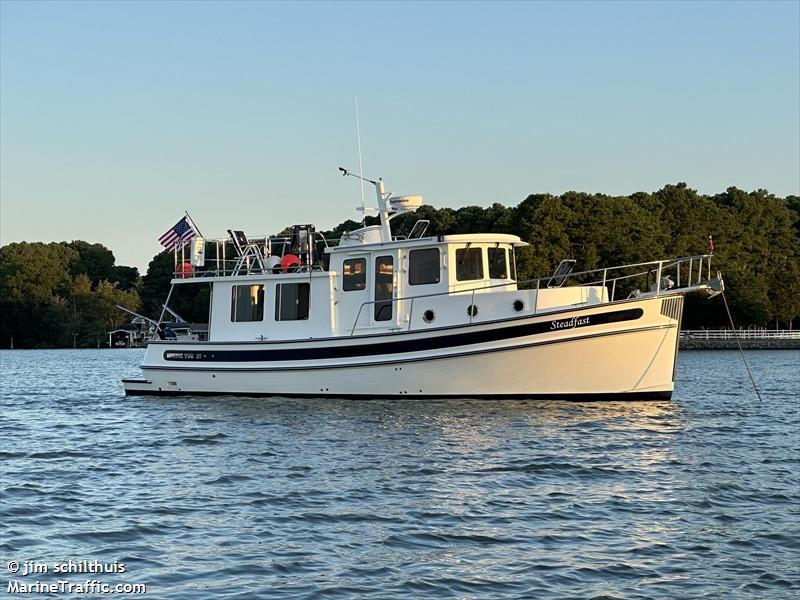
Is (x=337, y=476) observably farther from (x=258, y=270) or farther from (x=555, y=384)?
(x=258, y=270)

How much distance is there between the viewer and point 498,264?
2648 cm

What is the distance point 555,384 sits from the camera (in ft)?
79.3

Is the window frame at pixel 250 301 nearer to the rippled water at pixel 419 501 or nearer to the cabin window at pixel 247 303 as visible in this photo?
the cabin window at pixel 247 303

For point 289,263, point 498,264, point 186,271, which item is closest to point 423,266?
point 498,264

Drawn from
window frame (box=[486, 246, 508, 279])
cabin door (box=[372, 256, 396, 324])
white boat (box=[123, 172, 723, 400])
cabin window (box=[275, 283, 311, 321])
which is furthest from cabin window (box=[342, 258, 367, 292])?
window frame (box=[486, 246, 508, 279])

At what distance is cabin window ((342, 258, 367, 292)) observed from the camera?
26500mm

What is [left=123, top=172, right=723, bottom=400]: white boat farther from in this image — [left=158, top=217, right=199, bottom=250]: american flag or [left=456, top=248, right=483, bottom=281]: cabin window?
[left=158, top=217, right=199, bottom=250]: american flag

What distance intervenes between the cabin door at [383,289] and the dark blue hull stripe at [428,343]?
1.25 metres

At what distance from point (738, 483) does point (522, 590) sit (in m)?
6.56

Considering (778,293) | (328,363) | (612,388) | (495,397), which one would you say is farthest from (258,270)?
(778,293)

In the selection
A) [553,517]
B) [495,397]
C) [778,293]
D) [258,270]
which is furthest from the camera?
[778,293]

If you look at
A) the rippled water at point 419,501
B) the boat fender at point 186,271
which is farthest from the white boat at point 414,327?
the rippled water at point 419,501

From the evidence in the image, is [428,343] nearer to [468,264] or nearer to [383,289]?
[383,289]

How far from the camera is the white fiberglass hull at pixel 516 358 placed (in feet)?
77.5
